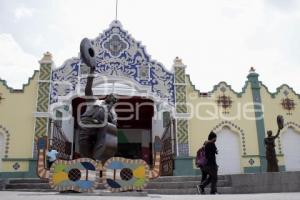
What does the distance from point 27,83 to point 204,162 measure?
28.6 ft

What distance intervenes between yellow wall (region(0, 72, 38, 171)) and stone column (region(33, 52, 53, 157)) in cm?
19

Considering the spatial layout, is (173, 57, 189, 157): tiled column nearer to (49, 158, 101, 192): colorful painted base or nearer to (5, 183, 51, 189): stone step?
(5, 183, 51, 189): stone step

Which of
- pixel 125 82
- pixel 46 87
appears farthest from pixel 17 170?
pixel 125 82

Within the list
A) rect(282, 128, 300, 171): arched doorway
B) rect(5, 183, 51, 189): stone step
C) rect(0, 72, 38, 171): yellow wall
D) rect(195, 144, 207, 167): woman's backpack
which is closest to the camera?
rect(195, 144, 207, 167): woman's backpack

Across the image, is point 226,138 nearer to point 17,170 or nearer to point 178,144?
point 178,144

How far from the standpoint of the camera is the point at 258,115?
14.8 metres

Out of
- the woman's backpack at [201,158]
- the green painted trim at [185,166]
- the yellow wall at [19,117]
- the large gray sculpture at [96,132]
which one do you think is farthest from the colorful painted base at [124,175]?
the yellow wall at [19,117]

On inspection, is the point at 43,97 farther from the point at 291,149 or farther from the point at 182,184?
the point at 291,149

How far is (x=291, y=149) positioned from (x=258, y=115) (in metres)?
2.01

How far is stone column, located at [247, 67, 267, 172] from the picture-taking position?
564 inches

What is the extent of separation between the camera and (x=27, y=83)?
1406 centimetres

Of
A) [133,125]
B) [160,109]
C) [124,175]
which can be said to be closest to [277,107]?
[160,109]

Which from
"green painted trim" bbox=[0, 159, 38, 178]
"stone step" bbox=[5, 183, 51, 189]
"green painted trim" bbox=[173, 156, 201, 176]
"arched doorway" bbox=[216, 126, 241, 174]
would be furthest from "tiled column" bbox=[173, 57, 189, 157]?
"stone step" bbox=[5, 183, 51, 189]

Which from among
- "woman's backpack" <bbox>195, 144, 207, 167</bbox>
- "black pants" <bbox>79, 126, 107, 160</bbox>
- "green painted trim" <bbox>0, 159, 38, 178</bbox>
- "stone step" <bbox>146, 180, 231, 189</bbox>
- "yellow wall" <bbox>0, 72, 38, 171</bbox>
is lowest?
"stone step" <bbox>146, 180, 231, 189</bbox>
